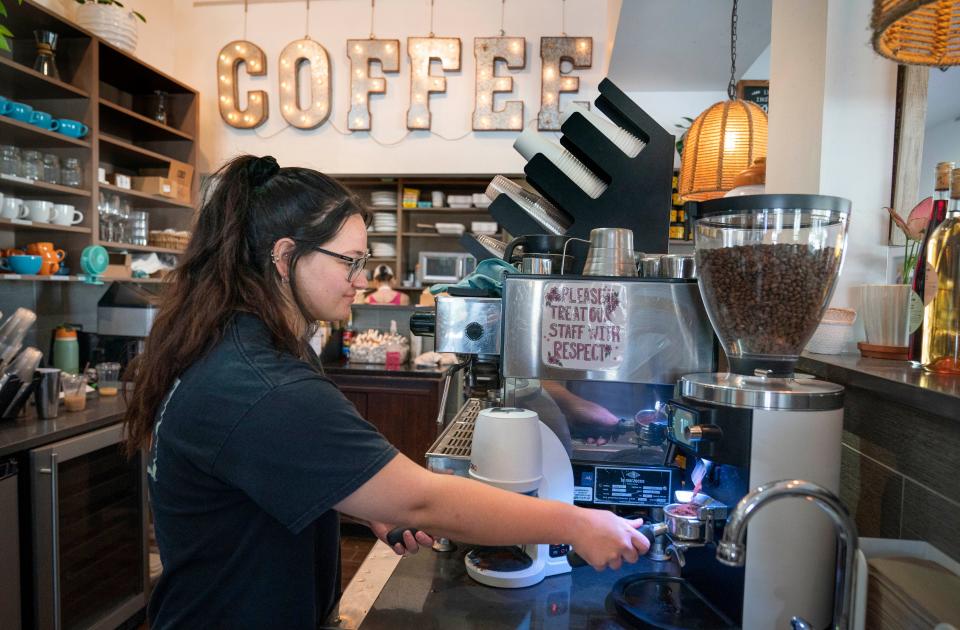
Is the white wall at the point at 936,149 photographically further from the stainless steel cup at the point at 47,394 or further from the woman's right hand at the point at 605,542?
the stainless steel cup at the point at 47,394

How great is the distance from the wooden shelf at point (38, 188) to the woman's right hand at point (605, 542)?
3000mm

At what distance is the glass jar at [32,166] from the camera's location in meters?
2.92

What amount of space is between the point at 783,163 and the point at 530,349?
907 millimetres

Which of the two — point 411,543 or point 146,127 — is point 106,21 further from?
point 411,543

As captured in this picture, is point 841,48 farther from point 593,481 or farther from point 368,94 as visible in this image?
point 368,94

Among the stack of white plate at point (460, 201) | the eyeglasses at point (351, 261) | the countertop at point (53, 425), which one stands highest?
the stack of white plate at point (460, 201)

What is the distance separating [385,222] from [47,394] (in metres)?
2.96

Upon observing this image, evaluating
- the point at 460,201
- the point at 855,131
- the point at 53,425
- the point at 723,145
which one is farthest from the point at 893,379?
the point at 460,201

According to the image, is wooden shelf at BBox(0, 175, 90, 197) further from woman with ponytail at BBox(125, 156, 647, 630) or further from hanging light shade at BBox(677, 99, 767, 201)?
hanging light shade at BBox(677, 99, 767, 201)

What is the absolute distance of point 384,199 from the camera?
5.07m

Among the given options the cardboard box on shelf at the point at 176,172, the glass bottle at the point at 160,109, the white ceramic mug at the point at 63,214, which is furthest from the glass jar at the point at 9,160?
the glass bottle at the point at 160,109

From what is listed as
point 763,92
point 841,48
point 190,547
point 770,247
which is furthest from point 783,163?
point 763,92

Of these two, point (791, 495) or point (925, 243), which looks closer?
point (791, 495)

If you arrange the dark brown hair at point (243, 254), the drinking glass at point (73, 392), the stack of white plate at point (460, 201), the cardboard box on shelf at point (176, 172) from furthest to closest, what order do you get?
the stack of white plate at point (460, 201) < the cardboard box on shelf at point (176, 172) < the drinking glass at point (73, 392) < the dark brown hair at point (243, 254)
